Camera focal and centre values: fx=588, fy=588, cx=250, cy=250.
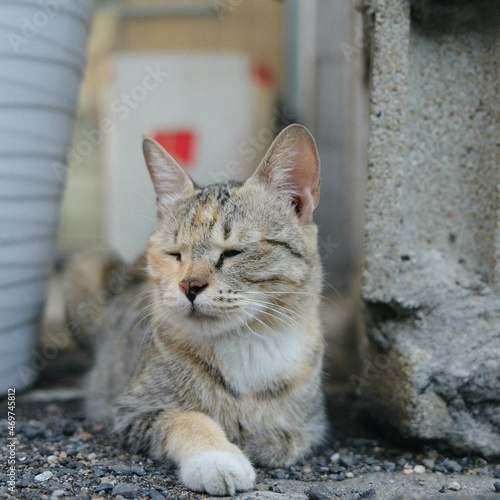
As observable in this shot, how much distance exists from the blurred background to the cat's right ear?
1.92 m

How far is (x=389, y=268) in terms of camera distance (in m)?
2.38

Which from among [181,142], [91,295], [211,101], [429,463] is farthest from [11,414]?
[211,101]

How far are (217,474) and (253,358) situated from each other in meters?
0.47

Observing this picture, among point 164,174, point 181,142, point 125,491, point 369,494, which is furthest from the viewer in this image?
point 181,142

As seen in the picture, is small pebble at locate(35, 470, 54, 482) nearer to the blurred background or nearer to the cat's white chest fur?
the cat's white chest fur

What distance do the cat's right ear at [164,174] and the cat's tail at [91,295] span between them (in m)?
0.97

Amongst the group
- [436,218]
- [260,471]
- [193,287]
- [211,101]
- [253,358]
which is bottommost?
[260,471]

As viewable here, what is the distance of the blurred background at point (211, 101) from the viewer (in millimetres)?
4789

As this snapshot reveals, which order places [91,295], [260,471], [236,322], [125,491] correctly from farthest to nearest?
[91,295] < [260,471] < [236,322] < [125,491]

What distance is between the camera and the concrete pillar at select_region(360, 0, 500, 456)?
2.30m

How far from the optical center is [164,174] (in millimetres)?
2479

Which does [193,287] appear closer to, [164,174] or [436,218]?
[164,174]

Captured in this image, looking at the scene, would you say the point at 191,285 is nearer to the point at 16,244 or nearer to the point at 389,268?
the point at 389,268

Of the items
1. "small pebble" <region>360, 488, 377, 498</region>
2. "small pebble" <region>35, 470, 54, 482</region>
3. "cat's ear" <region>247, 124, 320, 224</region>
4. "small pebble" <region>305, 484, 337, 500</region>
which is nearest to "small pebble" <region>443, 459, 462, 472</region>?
"small pebble" <region>360, 488, 377, 498</region>
